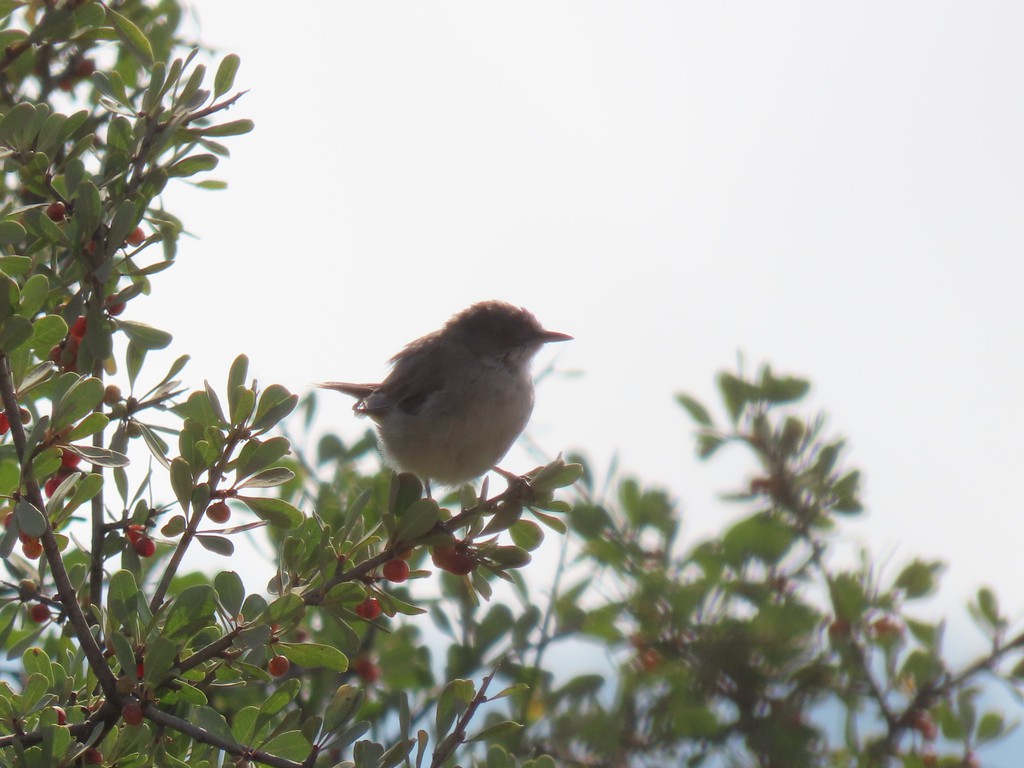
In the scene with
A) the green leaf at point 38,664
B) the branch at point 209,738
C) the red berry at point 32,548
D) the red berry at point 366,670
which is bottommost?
the branch at point 209,738

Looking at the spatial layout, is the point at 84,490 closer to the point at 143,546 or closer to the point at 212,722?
the point at 143,546

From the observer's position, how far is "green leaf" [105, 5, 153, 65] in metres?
3.05

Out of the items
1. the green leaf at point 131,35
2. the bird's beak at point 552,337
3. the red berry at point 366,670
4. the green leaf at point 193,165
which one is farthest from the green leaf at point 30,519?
the bird's beak at point 552,337

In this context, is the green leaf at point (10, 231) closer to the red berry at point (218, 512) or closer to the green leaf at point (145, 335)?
the green leaf at point (145, 335)

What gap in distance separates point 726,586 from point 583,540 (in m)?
0.65

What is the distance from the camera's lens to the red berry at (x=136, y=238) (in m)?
3.05

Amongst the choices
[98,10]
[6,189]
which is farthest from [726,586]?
[6,189]

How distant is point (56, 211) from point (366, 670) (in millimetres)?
2159

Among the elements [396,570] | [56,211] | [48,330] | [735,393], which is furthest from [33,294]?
[735,393]

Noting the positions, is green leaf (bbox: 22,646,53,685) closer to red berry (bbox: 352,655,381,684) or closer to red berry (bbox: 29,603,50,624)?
red berry (bbox: 29,603,50,624)

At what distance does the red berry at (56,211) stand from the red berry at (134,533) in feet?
2.79

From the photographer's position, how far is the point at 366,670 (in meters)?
4.31

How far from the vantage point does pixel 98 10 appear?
10.1 ft

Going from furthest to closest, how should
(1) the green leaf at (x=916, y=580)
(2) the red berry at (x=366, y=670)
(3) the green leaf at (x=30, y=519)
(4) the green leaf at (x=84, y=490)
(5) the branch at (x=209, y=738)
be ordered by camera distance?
(2) the red berry at (x=366, y=670), (1) the green leaf at (x=916, y=580), (4) the green leaf at (x=84, y=490), (5) the branch at (x=209, y=738), (3) the green leaf at (x=30, y=519)
